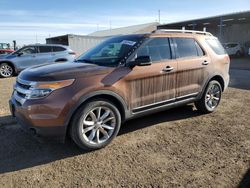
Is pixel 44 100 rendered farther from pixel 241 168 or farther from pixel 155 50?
pixel 241 168

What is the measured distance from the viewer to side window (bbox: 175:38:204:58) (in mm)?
5262

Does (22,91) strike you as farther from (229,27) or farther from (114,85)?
(229,27)

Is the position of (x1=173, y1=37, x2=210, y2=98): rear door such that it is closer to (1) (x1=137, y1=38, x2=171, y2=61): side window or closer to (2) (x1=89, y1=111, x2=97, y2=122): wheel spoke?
(1) (x1=137, y1=38, x2=171, y2=61): side window

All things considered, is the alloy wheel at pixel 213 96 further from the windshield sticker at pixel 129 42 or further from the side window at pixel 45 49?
the side window at pixel 45 49

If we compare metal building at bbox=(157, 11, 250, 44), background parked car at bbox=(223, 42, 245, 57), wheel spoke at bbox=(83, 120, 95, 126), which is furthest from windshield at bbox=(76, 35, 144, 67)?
metal building at bbox=(157, 11, 250, 44)

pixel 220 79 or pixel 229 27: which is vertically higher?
pixel 229 27

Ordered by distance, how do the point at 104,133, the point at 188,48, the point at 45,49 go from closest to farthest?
the point at 104,133 < the point at 188,48 < the point at 45,49

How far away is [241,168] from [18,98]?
3.33m

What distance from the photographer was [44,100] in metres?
3.73

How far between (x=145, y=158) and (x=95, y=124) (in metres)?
0.91

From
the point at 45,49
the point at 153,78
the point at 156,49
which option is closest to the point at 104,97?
the point at 153,78

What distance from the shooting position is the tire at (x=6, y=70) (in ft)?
44.1

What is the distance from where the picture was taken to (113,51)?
491 centimetres

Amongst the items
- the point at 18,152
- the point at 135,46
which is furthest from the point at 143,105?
the point at 18,152
